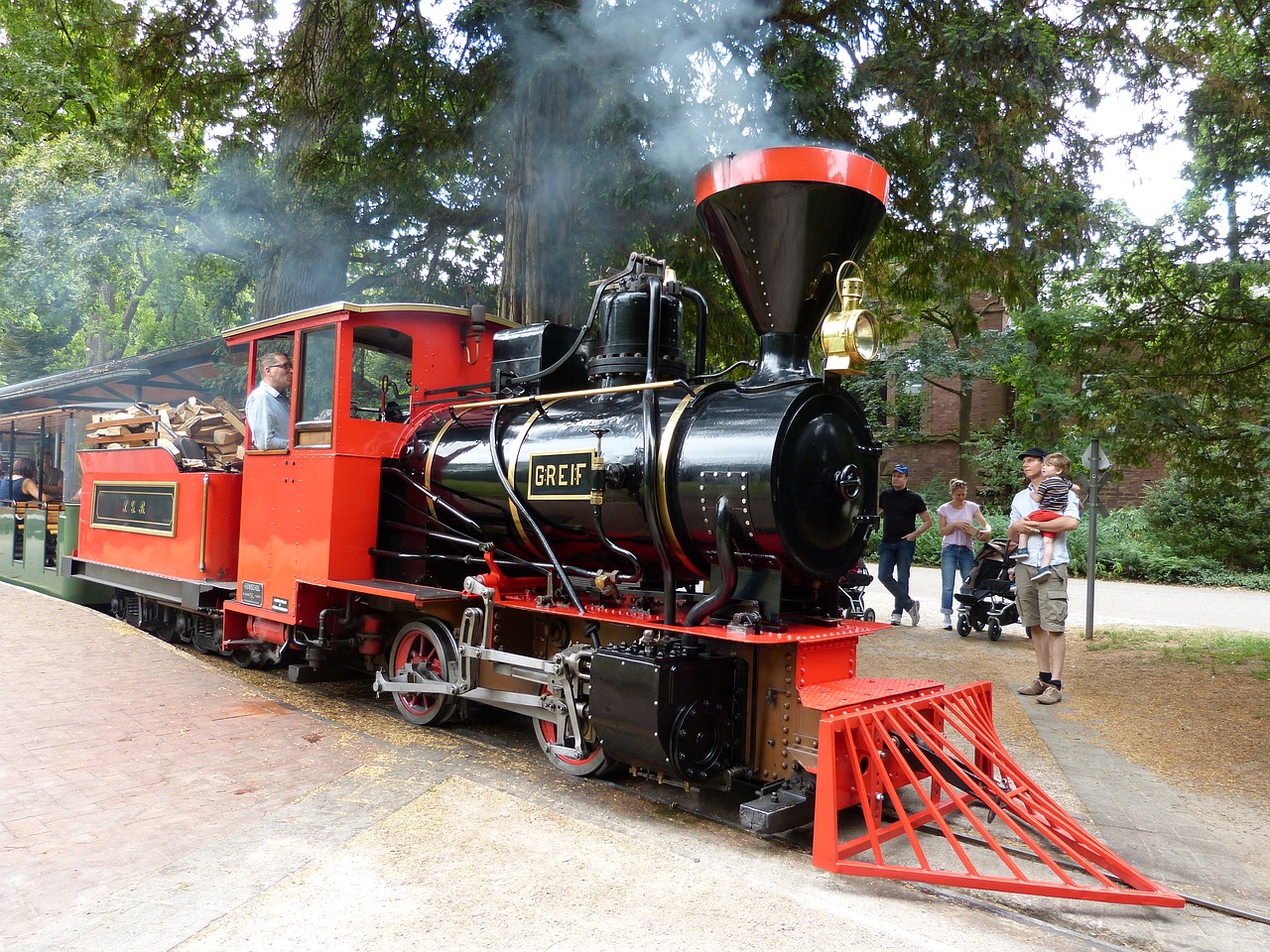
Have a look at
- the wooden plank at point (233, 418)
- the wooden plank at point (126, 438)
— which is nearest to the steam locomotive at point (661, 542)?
the wooden plank at point (233, 418)

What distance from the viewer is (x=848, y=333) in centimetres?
383

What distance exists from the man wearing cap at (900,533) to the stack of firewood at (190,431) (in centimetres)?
668

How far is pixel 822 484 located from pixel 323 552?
10.7 feet

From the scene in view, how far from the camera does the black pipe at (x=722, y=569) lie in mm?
3815

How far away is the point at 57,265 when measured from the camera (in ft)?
52.0

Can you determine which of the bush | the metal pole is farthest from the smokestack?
the bush

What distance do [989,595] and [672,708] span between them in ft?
23.6

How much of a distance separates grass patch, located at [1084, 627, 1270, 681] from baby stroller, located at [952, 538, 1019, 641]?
2.98 feet

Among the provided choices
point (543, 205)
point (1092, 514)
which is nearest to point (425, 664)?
point (543, 205)

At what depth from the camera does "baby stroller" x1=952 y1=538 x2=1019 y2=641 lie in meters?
9.65

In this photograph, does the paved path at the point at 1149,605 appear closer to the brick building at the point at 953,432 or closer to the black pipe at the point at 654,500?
the brick building at the point at 953,432

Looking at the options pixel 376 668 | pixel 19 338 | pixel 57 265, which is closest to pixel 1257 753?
pixel 376 668

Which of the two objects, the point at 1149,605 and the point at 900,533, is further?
the point at 1149,605

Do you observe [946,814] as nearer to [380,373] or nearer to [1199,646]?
[380,373]
